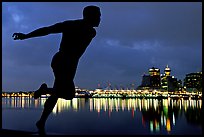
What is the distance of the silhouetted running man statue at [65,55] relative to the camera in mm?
3240

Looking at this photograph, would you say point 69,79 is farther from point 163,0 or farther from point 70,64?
point 163,0

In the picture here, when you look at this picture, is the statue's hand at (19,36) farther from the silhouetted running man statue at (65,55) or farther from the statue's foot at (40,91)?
the statue's foot at (40,91)

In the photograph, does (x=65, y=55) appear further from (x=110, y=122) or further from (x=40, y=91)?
(x=110, y=122)

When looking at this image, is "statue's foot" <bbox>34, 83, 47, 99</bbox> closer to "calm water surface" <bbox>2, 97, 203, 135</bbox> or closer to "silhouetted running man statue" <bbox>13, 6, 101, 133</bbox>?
"silhouetted running man statue" <bbox>13, 6, 101, 133</bbox>

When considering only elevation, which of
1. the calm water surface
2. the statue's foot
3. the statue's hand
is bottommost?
the calm water surface

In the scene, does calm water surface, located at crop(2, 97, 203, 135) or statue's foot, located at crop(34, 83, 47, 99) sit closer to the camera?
statue's foot, located at crop(34, 83, 47, 99)

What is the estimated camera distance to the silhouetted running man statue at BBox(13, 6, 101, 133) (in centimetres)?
324

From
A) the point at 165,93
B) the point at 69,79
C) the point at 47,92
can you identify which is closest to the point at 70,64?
the point at 69,79

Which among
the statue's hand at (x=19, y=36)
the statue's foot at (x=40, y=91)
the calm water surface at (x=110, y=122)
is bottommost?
the calm water surface at (x=110, y=122)

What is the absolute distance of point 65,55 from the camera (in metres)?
3.27

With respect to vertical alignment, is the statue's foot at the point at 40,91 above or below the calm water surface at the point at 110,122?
above

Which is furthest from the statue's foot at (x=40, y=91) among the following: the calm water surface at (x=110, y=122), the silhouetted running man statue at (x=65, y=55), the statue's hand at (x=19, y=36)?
the calm water surface at (x=110, y=122)

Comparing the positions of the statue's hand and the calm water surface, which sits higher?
the statue's hand

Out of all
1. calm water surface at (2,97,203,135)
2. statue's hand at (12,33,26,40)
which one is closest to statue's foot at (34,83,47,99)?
statue's hand at (12,33,26,40)
